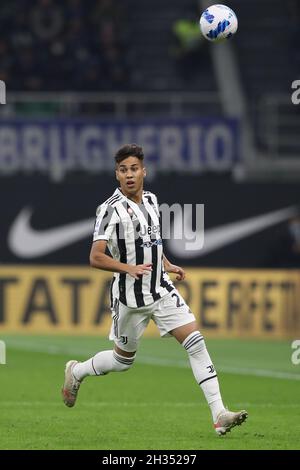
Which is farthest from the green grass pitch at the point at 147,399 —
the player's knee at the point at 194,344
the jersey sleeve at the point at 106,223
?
the jersey sleeve at the point at 106,223

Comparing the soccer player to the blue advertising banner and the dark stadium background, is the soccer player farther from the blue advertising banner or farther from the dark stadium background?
the blue advertising banner

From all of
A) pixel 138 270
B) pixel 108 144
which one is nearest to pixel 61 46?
pixel 108 144

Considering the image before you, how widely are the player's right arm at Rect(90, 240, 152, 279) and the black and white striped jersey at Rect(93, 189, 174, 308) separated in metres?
0.18

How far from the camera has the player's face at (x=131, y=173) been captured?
9.95m

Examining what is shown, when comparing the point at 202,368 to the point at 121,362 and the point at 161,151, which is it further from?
the point at 161,151

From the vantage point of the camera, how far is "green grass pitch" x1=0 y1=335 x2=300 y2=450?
31.7 ft

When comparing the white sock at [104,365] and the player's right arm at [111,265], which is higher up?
the player's right arm at [111,265]

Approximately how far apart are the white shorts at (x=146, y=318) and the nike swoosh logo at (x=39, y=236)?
12132 millimetres

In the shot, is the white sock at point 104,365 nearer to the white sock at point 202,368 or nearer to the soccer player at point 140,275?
the soccer player at point 140,275

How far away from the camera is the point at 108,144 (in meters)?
23.0

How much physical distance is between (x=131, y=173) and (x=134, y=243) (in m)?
0.53

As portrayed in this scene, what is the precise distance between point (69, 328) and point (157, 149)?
4249 millimetres

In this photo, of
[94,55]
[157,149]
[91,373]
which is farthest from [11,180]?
[91,373]

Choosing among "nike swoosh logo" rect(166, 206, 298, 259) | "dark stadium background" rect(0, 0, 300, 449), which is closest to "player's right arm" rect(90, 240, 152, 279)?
"dark stadium background" rect(0, 0, 300, 449)
